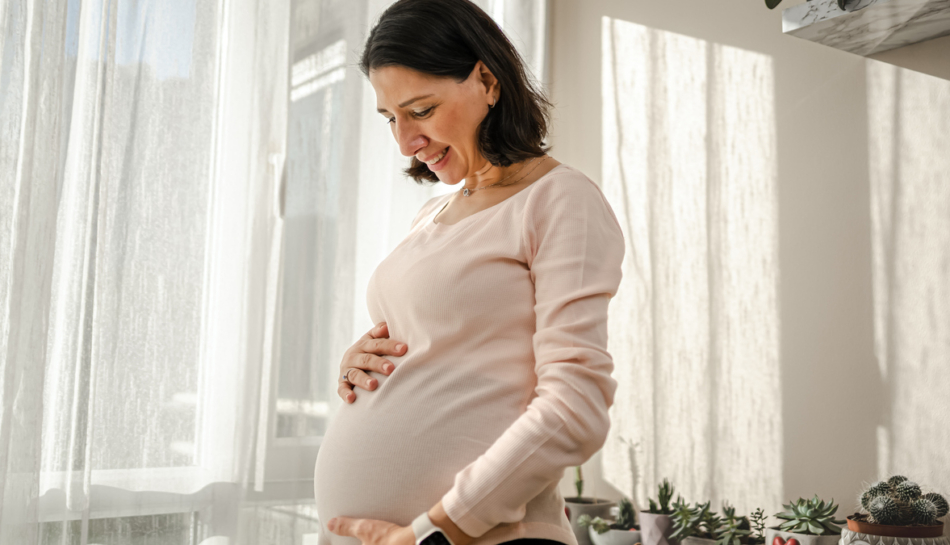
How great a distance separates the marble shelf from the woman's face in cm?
72

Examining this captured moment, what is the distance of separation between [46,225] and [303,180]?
0.61 metres

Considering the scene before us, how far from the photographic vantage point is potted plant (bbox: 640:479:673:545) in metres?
1.68

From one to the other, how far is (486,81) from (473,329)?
1.07 ft

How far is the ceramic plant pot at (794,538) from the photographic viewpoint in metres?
1.38

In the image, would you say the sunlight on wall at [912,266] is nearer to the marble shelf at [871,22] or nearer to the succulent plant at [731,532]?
the marble shelf at [871,22]

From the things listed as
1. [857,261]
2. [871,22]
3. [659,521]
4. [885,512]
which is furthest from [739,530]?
[871,22]

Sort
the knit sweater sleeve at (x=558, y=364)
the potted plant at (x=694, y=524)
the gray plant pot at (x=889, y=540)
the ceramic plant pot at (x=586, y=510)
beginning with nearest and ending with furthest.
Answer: the knit sweater sleeve at (x=558, y=364) → the gray plant pot at (x=889, y=540) → the potted plant at (x=694, y=524) → the ceramic plant pot at (x=586, y=510)

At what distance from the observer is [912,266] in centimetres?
141

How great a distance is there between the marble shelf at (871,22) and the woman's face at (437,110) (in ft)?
2.35

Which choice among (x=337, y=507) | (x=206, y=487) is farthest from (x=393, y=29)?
(x=206, y=487)

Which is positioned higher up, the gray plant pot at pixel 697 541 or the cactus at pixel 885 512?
the cactus at pixel 885 512

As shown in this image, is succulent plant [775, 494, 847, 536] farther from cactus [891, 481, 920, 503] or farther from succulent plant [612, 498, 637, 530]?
succulent plant [612, 498, 637, 530]

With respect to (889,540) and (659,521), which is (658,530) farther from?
(889,540)

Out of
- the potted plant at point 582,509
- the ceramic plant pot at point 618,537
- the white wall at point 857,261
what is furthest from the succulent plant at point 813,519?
the potted plant at point 582,509
